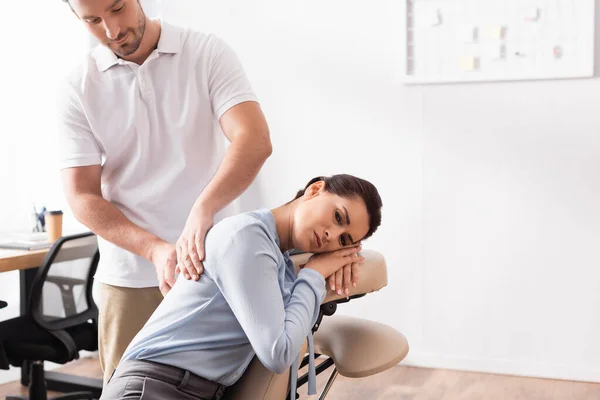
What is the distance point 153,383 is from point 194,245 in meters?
0.26


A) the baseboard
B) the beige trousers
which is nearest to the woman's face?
the beige trousers

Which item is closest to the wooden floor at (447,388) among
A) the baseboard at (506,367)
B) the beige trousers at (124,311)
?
the baseboard at (506,367)

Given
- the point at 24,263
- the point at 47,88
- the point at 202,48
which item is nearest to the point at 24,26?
the point at 47,88

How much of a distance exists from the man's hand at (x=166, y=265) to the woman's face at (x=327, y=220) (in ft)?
0.79

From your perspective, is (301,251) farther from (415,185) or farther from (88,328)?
(415,185)

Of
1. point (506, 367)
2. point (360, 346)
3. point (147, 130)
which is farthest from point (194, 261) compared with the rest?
point (506, 367)

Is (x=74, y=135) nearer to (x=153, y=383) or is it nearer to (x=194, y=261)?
(x=194, y=261)

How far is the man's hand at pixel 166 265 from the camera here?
5.00 ft

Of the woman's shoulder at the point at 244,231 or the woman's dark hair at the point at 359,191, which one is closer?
the woman's shoulder at the point at 244,231

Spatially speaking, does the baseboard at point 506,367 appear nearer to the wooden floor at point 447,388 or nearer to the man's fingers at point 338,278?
the wooden floor at point 447,388

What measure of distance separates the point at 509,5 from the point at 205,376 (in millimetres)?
2671

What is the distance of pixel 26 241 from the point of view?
127 inches

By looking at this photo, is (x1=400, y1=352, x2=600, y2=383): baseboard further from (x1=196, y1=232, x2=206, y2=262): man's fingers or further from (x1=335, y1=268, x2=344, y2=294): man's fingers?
(x1=196, y1=232, x2=206, y2=262): man's fingers

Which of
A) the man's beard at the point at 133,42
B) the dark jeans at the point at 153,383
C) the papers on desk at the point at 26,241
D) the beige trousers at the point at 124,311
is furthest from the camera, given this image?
the papers on desk at the point at 26,241
